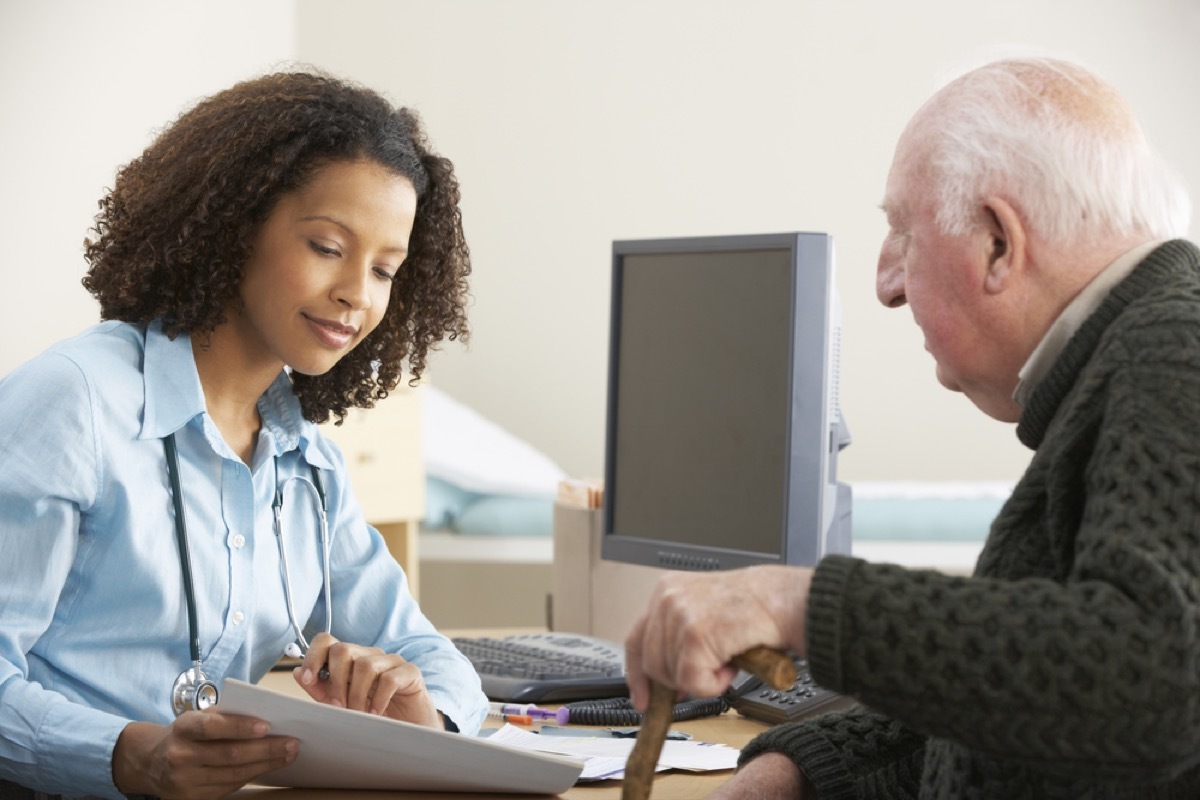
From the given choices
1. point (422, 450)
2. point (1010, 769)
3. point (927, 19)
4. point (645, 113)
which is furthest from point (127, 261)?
point (927, 19)

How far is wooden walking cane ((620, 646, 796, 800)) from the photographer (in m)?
0.80

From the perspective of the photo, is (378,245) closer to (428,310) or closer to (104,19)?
(428,310)

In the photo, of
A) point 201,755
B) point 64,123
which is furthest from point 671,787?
point 64,123

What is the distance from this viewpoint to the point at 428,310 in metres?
1.68

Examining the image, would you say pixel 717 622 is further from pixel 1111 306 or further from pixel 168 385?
pixel 168 385

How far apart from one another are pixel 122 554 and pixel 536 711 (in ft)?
1.75

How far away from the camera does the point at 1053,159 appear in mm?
902

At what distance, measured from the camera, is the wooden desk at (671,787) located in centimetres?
112

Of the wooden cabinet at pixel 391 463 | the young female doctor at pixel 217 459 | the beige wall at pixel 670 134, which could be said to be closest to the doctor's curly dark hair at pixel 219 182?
→ the young female doctor at pixel 217 459

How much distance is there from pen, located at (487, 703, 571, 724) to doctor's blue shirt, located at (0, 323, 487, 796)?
12 centimetres

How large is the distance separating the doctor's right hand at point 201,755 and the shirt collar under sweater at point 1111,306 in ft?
2.06

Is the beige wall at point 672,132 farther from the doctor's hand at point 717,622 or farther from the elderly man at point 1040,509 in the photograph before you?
the doctor's hand at point 717,622

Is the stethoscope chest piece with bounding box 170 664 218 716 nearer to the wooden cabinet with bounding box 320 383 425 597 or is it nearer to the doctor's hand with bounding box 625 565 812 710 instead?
the doctor's hand with bounding box 625 565 812 710

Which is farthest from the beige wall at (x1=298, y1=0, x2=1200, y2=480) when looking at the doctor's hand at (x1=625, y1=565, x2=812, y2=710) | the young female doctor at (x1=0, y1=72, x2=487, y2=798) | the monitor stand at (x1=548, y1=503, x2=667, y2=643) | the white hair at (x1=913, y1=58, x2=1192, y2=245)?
the doctor's hand at (x1=625, y1=565, x2=812, y2=710)
